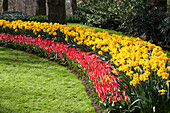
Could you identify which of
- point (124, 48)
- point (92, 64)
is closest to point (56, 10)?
point (92, 64)

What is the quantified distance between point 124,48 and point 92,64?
0.86 meters

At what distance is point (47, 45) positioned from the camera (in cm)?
699

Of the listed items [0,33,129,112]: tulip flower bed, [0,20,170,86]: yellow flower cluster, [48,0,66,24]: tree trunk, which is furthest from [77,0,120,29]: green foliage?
[0,33,129,112]: tulip flower bed

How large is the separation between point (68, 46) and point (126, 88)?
124 inches

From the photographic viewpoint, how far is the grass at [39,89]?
3.86m

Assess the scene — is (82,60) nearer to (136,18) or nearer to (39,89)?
(39,89)

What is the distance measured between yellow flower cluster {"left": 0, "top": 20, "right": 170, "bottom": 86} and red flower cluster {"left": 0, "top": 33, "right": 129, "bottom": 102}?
242mm

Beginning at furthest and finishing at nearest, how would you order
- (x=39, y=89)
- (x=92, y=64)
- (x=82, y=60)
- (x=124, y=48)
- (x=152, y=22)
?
(x=152, y=22)
(x=82, y=60)
(x=92, y=64)
(x=39, y=89)
(x=124, y=48)

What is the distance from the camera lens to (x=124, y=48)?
4141 mm

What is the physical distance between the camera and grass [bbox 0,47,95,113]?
12.7ft

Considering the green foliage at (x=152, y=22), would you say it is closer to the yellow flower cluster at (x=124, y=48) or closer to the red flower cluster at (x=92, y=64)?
the yellow flower cluster at (x=124, y=48)

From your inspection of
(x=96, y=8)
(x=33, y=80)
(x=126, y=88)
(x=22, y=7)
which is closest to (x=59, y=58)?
(x=33, y=80)

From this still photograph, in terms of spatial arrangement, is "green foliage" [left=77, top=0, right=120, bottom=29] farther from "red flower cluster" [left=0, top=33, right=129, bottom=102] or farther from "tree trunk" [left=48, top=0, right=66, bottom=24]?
"red flower cluster" [left=0, top=33, right=129, bottom=102]

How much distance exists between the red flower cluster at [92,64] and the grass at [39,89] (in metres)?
0.34
